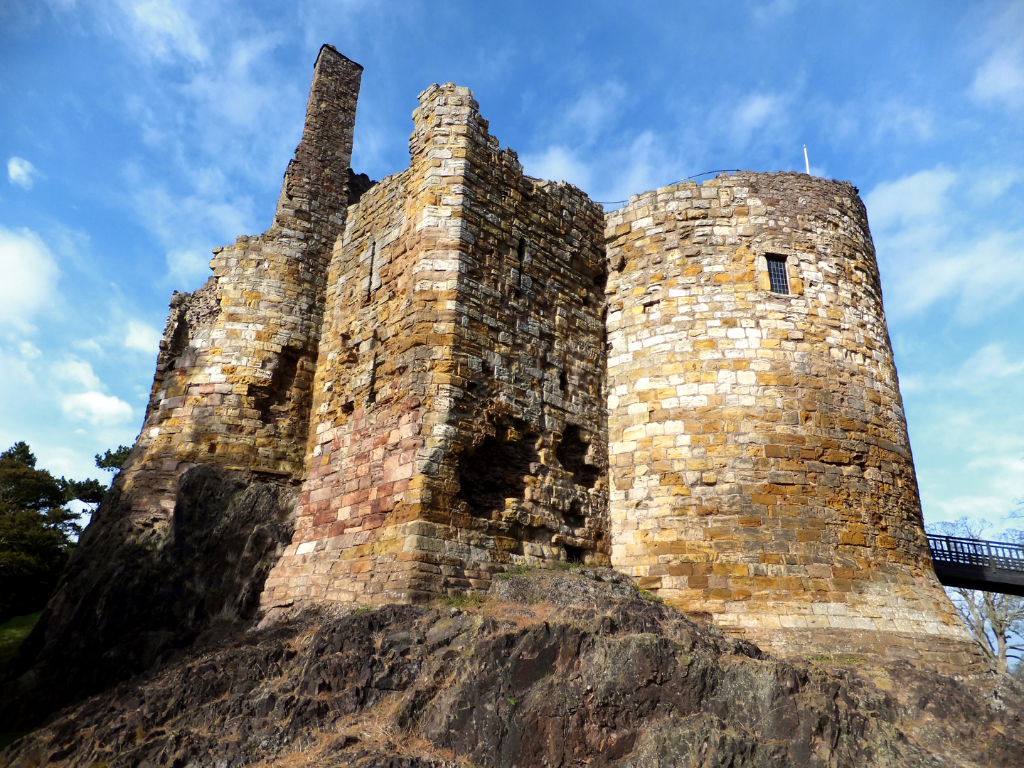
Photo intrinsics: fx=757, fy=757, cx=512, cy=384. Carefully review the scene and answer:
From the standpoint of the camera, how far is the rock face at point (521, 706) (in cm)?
656

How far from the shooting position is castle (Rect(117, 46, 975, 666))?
955 cm

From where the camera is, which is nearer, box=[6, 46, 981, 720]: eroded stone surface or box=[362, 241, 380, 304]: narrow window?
box=[6, 46, 981, 720]: eroded stone surface

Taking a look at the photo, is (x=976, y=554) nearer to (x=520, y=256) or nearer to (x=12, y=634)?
(x=520, y=256)

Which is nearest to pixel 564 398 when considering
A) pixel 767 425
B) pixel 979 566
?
pixel 767 425

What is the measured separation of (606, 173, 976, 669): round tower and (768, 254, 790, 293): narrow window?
0.07ft

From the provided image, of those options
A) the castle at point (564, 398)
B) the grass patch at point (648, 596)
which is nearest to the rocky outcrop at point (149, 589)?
the castle at point (564, 398)

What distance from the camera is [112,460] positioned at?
2223cm

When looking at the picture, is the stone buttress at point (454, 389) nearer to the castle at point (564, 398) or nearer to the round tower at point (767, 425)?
the castle at point (564, 398)

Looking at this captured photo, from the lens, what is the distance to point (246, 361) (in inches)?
487

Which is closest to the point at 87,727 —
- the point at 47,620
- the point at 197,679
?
the point at 197,679

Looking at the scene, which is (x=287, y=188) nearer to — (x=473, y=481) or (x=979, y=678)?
(x=473, y=481)

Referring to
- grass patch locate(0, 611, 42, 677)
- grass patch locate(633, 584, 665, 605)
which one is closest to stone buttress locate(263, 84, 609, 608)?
grass patch locate(633, 584, 665, 605)

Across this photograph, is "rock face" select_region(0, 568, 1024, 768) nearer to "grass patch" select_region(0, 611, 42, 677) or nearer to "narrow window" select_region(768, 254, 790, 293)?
"narrow window" select_region(768, 254, 790, 293)

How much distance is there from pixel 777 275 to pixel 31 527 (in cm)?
1708
